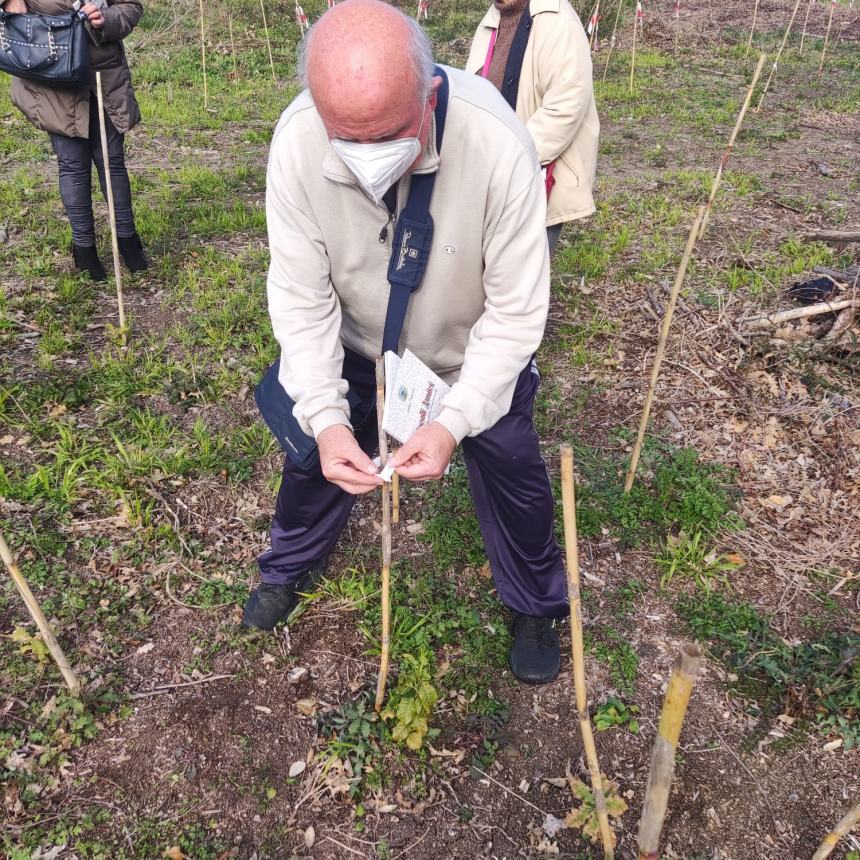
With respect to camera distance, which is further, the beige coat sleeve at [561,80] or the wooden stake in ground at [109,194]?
the wooden stake in ground at [109,194]

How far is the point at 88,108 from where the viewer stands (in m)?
3.80

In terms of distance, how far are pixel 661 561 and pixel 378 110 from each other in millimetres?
2110

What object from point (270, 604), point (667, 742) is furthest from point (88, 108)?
point (667, 742)

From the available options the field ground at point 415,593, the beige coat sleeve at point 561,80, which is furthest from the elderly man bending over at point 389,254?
the beige coat sleeve at point 561,80

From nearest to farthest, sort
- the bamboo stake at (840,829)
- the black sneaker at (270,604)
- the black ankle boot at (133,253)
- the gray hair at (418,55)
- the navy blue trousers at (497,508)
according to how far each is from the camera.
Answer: the bamboo stake at (840,829), the gray hair at (418,55), the navy blue trousers at (497,508), the black sneaker at (270,604), the black ankle boot at (133,253)

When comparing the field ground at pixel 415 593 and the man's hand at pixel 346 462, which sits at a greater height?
the man's hand at pixel 346 462

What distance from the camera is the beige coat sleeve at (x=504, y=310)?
1.76 metres

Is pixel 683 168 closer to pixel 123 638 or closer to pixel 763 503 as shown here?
pixel 763 503

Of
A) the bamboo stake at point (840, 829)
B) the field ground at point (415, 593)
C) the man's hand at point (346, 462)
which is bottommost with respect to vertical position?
the field ground at point (415, 593)

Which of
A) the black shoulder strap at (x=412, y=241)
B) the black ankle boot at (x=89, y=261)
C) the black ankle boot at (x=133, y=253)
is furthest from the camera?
the black ankle boot at (x=133, y=253)

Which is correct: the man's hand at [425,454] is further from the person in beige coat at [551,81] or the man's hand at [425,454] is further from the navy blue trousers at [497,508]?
the person in beige coat at [551,81]

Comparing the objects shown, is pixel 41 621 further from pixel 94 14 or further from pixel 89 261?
pixel 94 14

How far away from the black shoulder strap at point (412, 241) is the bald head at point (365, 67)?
17cm

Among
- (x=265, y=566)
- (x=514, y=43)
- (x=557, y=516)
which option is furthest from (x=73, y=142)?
(x=557, y=516)
